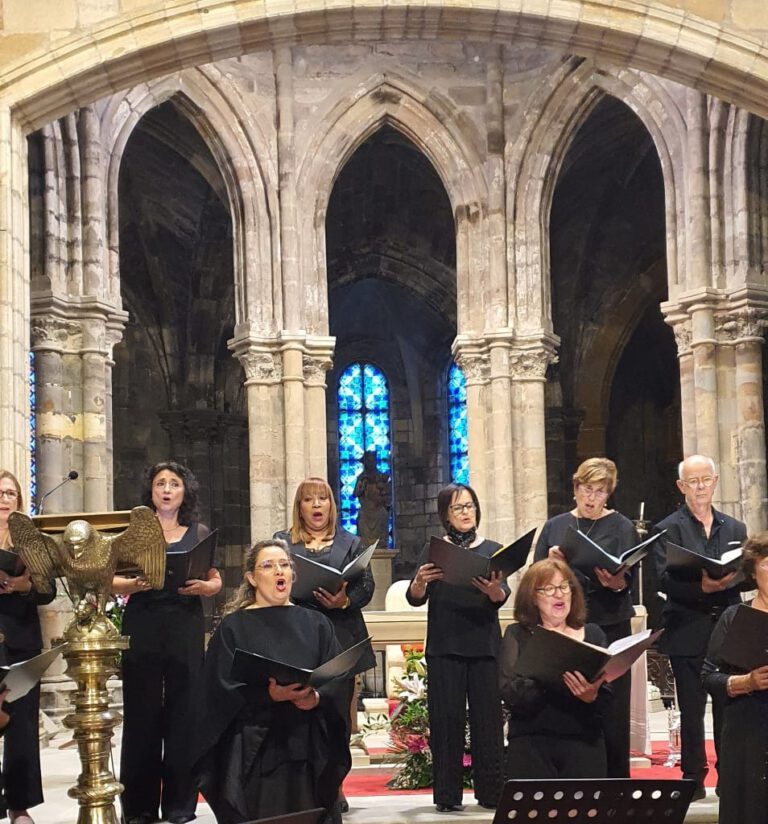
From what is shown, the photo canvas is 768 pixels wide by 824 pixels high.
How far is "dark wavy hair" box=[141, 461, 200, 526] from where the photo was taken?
249 inches

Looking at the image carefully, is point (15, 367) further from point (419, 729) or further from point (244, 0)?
point (419, 729)

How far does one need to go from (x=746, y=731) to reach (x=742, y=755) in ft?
0.28

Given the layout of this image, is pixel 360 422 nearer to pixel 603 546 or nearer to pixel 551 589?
pixel 603 546

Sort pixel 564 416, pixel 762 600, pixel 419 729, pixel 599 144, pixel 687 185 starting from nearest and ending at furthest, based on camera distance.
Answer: pixel 762 600 → pixel 419 729 → pixel 687 185 → pixel 599 144 → pixel 564 416

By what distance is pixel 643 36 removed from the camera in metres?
8.68

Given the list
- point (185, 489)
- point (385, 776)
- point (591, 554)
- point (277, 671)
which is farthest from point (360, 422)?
point (277, 671)

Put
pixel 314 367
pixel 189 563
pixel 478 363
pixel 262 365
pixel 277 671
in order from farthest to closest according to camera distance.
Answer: pixel 478 363, pixel 314 367, pixel 262 365, pixel 189 563, pixel 277 671

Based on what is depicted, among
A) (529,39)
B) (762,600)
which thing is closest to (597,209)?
(529,39)

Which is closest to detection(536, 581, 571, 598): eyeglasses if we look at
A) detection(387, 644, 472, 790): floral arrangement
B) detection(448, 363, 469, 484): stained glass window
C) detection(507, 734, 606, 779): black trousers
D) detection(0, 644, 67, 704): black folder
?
detection(507, 734, 606, 779): black trousers

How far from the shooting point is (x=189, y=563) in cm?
602

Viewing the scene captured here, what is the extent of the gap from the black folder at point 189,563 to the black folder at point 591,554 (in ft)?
4.91

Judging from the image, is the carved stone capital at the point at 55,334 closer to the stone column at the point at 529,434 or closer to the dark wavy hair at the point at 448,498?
the stone column at the point at 529,434

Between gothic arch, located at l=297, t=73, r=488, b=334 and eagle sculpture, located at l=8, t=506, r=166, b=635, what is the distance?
37.4ft

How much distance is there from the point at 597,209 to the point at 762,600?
16186 millimetres
